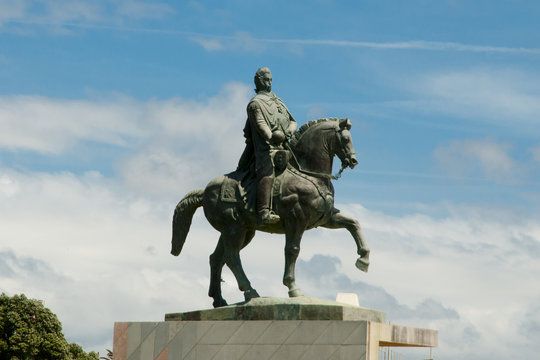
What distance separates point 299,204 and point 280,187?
0.38 metres

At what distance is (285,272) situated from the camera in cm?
1667

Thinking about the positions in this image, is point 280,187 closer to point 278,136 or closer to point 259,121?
point 278,136

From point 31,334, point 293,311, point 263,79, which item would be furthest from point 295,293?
point 31,334

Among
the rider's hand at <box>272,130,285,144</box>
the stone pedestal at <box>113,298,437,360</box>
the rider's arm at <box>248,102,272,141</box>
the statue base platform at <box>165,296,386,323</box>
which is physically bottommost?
the stone pedestal at <box>113,298,437,360</box>

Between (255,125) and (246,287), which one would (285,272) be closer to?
(246,287)

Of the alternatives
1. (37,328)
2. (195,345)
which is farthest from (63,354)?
(195,345)

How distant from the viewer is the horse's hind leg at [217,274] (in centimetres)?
1750

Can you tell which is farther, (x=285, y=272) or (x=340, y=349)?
(x=285, y=272)

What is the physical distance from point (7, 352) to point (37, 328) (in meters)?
1.02

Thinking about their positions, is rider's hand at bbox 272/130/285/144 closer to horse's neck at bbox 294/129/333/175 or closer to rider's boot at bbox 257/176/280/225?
horse's neck at bbox 294/129/333/175

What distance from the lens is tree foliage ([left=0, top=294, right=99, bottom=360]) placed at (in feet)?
99.2

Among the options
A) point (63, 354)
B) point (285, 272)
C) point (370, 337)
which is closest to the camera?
point (370, 337)

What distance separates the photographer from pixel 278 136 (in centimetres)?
1678

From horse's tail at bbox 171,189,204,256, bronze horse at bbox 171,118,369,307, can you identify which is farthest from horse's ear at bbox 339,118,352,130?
horse's tail at bbox 171,189,204,256
